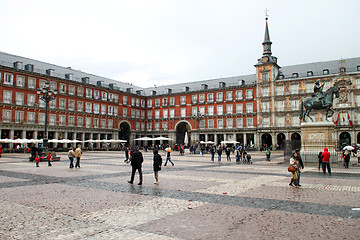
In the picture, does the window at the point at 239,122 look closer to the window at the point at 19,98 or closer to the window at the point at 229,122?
the window at the point at 229,122

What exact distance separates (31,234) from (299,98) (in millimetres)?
49114

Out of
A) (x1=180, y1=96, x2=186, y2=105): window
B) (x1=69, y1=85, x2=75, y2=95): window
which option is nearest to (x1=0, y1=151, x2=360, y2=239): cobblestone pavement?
(x1=69, y1=85, x2=75, y2=95): window

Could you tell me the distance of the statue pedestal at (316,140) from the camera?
60.6 ft

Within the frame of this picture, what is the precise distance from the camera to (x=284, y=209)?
643 cm

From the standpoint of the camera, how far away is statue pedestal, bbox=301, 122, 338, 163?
60.6ft

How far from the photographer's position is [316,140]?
18734mm

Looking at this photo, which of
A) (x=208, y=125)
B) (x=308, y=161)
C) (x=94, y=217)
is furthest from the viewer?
(x=208, y=125)

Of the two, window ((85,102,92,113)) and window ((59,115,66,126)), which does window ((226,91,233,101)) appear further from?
window ((59,115,66,126))

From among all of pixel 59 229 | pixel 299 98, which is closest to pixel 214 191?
pixel 59 229

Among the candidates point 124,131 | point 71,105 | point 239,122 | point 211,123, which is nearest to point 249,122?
point 239,122

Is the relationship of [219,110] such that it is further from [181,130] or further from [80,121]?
[80,121]

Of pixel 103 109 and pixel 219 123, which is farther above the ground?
pixel 103 109

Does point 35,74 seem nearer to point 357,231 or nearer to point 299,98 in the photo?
point 299,98

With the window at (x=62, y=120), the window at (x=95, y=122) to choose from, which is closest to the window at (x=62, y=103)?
the window at (x=62, y=120)
